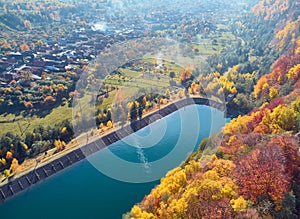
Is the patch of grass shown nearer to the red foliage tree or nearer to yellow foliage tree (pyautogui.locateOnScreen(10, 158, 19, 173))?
yellow foliage tree (pyautogui.locateOnScreen(10, 158, 19, 173))

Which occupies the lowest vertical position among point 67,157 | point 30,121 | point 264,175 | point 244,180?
point 67,157

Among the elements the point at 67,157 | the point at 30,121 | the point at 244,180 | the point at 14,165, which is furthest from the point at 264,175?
the point at 30,121

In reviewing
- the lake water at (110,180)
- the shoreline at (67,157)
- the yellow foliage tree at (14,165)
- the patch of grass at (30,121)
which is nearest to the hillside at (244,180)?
the lake water at (110,180)

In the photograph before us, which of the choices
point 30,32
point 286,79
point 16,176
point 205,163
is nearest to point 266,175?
point 205,163

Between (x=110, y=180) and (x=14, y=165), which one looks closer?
(x=110, y=180)

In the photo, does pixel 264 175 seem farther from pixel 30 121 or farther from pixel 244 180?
pixel 30 121

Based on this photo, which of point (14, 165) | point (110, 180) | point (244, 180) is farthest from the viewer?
point (14, 165)

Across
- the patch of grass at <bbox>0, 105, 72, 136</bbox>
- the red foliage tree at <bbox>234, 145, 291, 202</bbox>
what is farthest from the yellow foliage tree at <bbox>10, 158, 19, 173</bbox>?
the red foliage tree at <bbox>234, 145, 291, 202</bbox>

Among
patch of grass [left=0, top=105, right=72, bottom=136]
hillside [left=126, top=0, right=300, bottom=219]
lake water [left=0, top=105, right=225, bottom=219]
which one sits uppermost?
hillside [left=126, top=0, right=300, bottom=219]
